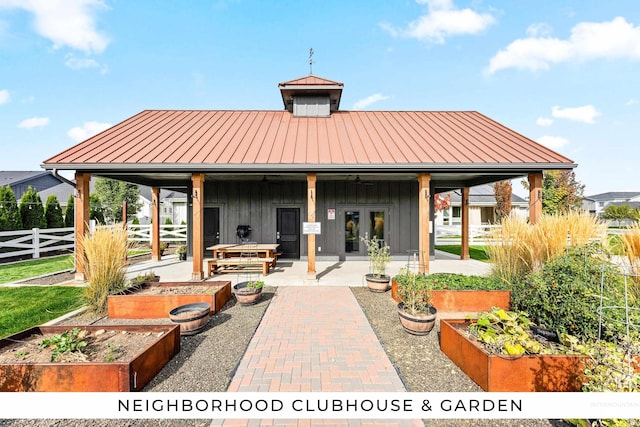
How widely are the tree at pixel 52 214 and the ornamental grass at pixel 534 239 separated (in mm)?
18459

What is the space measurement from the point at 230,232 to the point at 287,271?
359cm

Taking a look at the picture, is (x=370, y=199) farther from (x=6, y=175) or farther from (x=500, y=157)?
(x=6, y=175)

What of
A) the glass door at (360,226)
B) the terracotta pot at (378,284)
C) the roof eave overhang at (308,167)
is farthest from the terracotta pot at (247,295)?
the glass door at (360,226)

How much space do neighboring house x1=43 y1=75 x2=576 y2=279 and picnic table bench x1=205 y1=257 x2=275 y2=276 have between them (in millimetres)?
742

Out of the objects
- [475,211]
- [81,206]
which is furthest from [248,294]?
[475,211]

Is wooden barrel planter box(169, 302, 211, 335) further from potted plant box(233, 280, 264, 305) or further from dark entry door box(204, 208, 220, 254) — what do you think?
dark entry door box(204, 208, 220, 254)

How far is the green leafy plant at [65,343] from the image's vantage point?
2.96 meters

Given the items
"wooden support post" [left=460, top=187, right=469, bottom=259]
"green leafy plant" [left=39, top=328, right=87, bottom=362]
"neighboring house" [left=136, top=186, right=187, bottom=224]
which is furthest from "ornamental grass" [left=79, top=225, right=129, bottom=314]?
"neighboring house" [left=136, top=186, right=187, bottom=224]

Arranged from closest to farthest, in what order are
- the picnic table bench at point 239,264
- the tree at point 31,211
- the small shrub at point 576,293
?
the small shrub at point 576,293
the picnic table bench at point 239,264
the tree at point 31,211

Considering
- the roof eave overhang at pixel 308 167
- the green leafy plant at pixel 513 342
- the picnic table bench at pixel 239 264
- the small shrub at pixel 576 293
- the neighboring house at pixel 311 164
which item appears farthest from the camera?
the picnic table bench at pixel 239 264

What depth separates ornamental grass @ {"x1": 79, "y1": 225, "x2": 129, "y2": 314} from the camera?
4.90m

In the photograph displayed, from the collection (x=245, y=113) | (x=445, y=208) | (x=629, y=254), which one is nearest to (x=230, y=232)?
(x=245, y=113)

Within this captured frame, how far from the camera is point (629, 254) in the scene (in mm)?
3670

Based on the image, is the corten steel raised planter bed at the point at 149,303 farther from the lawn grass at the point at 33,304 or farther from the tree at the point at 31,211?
the tree at the point at 31,211
